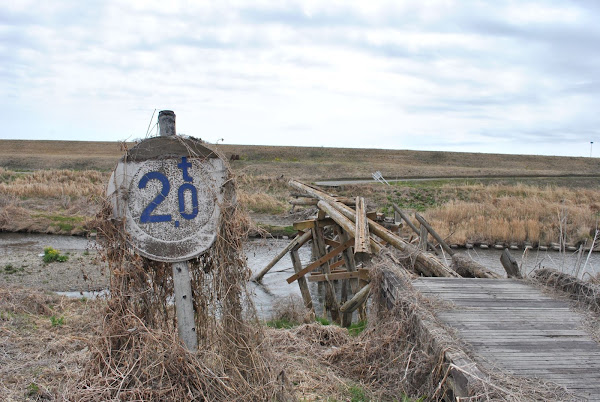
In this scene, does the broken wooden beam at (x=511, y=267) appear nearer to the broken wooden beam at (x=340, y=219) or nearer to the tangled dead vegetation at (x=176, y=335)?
the broken wooden beam at (x=340, y=219)

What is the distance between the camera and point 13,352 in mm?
Answer: 5738

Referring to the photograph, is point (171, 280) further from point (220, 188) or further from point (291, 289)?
point (291, 289)

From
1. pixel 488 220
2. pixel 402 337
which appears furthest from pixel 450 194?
pixel 402 337

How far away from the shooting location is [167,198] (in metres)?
4.50

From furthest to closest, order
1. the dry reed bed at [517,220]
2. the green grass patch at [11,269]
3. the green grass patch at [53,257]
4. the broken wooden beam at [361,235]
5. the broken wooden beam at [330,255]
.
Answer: the dry reed bed at [517,220] < the green grass patch at [53,257] < the green grass patch at [11,269] < the broken wooden beam at [330,255] < the broken wooden beam at [361,235]

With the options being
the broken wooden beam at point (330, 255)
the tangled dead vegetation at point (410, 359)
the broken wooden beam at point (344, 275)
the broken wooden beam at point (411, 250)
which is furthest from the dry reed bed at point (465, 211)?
the tangled dead vegetation at point (410, 359)

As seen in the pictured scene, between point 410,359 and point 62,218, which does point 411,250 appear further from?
point 62,218

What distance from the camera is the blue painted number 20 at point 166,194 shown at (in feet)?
14.6

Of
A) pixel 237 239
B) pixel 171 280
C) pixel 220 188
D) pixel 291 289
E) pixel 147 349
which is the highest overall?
pixel 220 188

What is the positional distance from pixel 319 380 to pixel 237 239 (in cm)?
202

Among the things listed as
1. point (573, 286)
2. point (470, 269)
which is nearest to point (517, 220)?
point (470, 269)

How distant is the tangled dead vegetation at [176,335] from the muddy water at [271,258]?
7696 mm

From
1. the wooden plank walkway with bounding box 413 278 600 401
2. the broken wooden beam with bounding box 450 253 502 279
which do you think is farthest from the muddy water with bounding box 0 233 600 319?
the wooden plank walkway with bounding box 413 278 600 401

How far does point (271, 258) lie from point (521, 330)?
1405 cm
